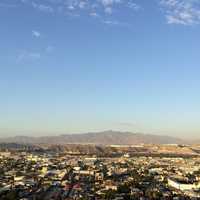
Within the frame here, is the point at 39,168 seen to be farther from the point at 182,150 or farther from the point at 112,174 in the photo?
the point at 182,150

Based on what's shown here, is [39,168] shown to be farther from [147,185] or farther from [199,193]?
[199,193]

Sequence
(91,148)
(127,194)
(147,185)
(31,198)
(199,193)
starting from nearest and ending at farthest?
1. (31,198)
2. (127,194)
3. (199,193)
4. (147,185)
5. (91,148)

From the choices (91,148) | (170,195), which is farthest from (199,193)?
(91,148)

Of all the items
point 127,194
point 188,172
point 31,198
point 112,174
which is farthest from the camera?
point 188,172

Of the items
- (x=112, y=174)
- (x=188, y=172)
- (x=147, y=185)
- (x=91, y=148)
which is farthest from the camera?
(x=91, y=148)

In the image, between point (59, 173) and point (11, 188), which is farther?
point (59, 173)

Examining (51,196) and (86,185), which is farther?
(86,185)

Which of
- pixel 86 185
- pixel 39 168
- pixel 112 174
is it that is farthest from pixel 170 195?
pixel 39 168

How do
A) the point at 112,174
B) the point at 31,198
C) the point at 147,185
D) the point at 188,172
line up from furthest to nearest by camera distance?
the point at 188,172, the point at 112,174, the point at 147,185, the point at 31,198
